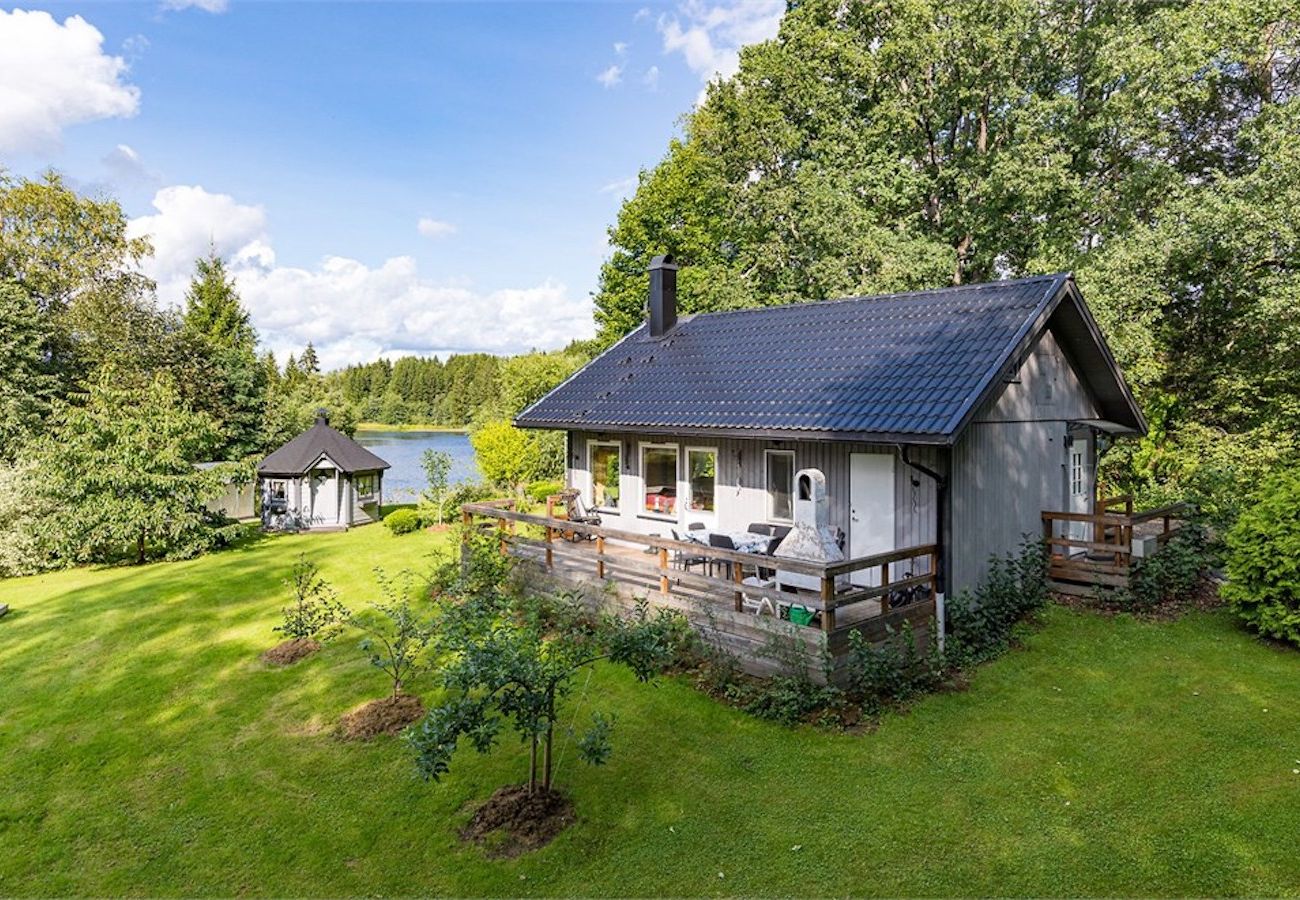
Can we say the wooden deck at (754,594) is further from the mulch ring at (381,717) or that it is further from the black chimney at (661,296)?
the black chimney at (661,296)

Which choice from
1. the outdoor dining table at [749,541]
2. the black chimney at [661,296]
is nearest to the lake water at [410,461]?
the black chimney at [661,296]

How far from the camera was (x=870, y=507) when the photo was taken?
341 inches

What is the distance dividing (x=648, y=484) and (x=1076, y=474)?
23.6 ft

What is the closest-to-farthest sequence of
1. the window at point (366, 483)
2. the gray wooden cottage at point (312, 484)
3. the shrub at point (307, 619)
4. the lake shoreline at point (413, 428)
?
the shrub at point (307, 619) → the gray wooden cottage at point (312, 484) → the window at point (366, 483) → the lake shoreline at point (413, 428)

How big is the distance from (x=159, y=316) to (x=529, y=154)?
19.3m

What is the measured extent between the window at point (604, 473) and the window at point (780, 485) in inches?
133

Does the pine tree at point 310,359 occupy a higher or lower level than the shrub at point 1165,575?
higher

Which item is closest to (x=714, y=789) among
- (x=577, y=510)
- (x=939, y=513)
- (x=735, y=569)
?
(x=735, y=569)

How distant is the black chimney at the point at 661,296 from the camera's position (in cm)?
1420

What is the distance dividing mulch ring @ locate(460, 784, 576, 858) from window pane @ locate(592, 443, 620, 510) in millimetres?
7570

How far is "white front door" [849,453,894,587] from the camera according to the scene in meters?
8.47

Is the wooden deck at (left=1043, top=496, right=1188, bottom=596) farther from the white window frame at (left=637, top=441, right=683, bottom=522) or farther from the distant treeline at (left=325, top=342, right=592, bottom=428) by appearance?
the distant treeline at (left=325, top=342, right=592, bottom=428)

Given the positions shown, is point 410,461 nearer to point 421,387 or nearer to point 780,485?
point 421,387

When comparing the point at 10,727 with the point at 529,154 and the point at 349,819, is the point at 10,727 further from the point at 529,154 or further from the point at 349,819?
the point at 529,154
